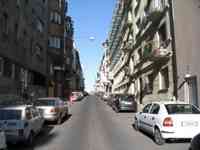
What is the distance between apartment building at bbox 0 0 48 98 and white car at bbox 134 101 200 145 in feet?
47.4

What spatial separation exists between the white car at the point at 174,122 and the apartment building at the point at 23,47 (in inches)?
569

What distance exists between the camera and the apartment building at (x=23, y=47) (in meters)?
22.4

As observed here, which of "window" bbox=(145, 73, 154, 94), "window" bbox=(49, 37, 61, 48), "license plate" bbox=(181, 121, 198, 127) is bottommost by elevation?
"license plate" bbox=(181, 121, 198, 127)

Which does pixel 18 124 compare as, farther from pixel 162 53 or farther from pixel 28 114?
pixel 162 53

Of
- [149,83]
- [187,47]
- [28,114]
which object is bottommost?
[28,114]

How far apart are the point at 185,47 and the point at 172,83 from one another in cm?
313

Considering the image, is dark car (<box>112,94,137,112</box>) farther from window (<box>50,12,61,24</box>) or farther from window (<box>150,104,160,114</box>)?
window (<box>50,12,61,24</box>)

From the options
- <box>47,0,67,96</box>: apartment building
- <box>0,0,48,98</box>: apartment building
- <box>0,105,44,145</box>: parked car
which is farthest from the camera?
<box>47,0,67,96</box>: apartment building

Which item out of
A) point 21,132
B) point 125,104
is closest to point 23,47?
point 125,104

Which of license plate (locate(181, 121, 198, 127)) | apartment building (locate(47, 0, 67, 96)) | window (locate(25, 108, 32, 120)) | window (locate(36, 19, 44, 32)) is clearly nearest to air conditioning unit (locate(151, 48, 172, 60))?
license plate (locate(181, 121, 198, 127))

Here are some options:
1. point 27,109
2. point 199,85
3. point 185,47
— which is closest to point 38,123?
point 27,109

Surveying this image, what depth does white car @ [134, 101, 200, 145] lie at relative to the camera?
940 centimetres

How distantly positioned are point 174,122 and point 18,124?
17.0 feet

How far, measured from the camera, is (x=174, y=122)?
944 cm
